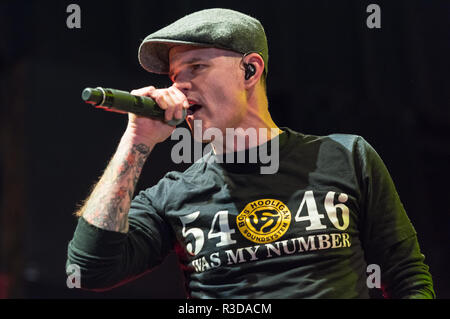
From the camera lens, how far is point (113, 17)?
3.34 metres

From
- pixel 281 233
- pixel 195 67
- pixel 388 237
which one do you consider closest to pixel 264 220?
pixel 281 233

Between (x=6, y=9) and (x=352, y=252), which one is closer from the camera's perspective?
(x=352, y=252)

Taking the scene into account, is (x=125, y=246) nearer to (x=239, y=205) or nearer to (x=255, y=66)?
(x=239, y=205)

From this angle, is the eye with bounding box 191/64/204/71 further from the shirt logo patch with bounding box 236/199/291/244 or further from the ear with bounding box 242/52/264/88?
the shirt logo patch with bounding box 236/199/291/244

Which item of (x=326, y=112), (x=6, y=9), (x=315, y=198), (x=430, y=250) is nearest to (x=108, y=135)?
(x=6, y=9)

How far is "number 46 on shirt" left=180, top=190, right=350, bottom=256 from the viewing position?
1.27 m

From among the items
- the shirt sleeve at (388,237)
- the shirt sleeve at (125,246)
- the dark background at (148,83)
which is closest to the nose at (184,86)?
the shirt sleeve at (125,246)

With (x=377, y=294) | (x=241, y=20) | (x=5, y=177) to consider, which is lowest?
(x=377, y=294)

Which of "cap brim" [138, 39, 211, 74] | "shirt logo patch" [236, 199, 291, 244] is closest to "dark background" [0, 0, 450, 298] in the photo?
"cap brim" [138, 39, 211, 74]

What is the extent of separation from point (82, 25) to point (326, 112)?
4.89ft

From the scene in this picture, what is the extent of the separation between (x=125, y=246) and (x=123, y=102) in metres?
0.36
